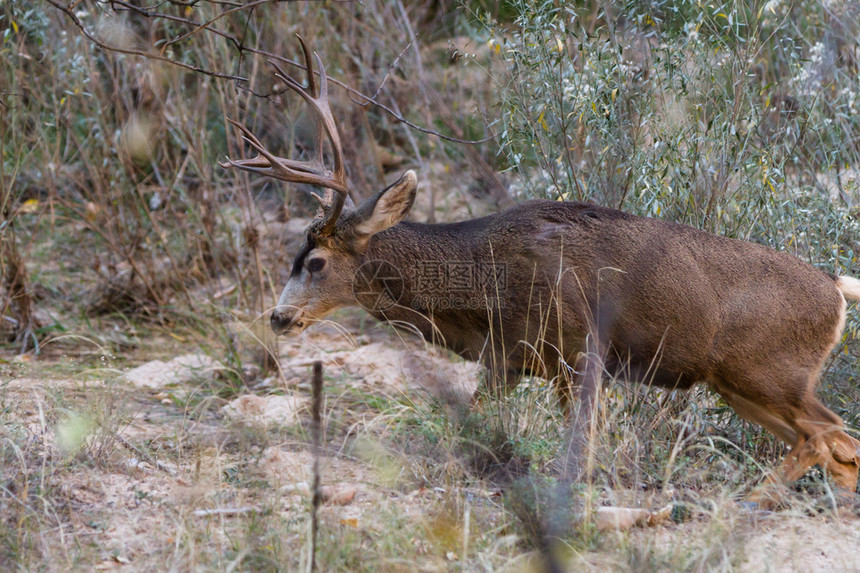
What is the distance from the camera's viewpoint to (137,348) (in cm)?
796

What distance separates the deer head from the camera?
534 centimetres

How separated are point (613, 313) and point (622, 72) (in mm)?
1682

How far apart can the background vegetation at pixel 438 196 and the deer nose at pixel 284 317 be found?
171mm

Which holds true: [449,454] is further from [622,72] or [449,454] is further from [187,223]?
[187,223]

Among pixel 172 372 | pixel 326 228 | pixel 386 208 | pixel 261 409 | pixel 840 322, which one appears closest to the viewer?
pixel 840 322

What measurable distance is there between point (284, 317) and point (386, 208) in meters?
0.96

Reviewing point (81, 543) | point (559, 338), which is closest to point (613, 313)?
point (559, 338)

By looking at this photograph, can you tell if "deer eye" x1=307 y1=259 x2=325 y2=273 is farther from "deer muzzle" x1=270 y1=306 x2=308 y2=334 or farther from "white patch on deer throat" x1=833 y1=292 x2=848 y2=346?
"white patch on deer throat" x1=833 y1=292 x2=848 y2=346

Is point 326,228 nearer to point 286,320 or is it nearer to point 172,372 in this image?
point 286,320

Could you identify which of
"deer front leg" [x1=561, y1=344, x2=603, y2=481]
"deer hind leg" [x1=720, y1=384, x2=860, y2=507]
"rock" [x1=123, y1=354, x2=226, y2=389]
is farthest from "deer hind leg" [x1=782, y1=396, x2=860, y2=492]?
"rock" [x1=123, y1=354, x2=226, y2=389]

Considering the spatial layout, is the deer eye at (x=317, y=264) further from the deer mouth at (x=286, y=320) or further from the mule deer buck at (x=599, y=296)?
the deer mouth at (x=286, y=320)

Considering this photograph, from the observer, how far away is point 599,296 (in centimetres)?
507

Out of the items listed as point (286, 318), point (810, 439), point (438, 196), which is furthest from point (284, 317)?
point (438, 196)

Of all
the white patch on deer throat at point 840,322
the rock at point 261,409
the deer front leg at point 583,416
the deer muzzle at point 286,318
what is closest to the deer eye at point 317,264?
the deer muzzle at point 286,318
